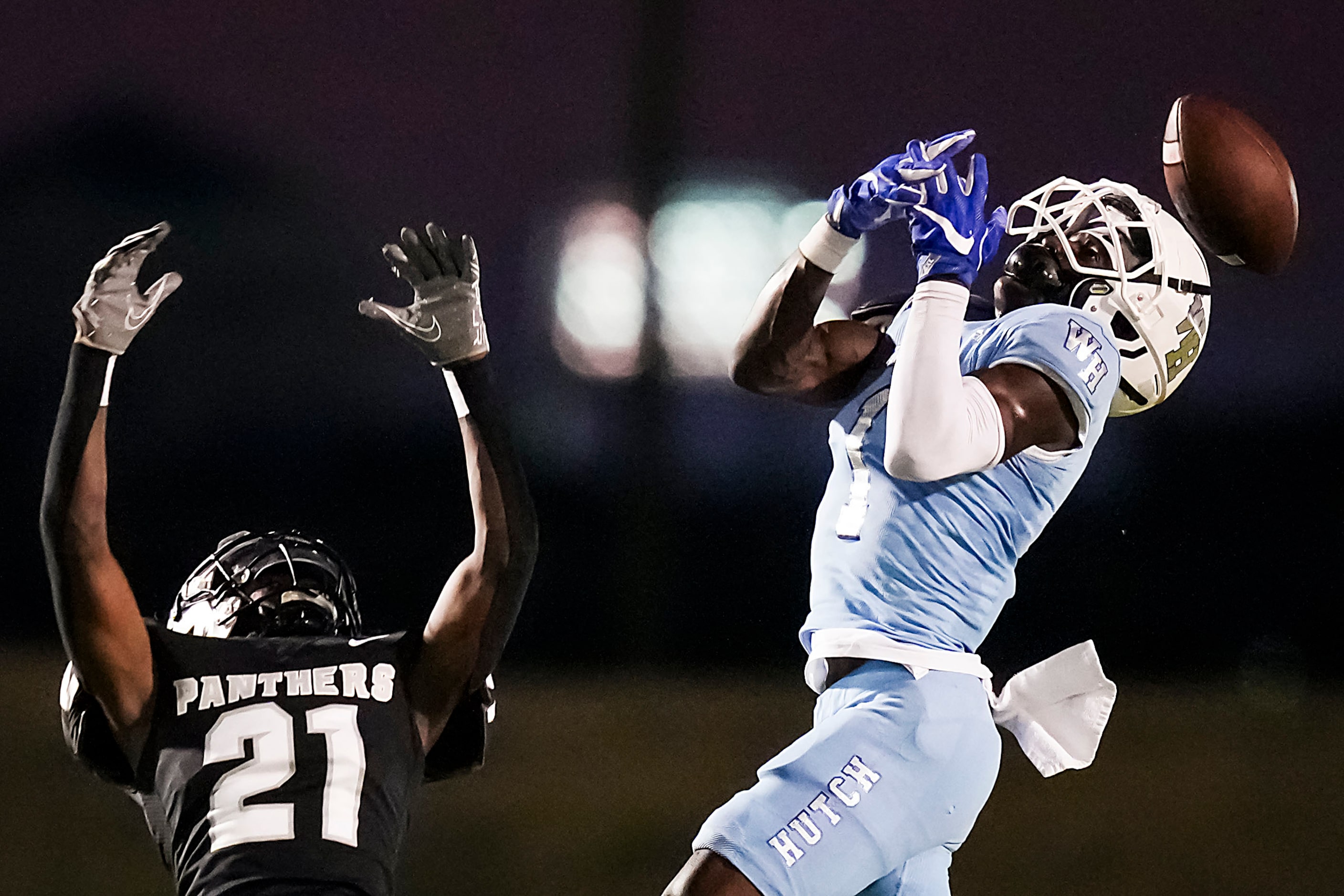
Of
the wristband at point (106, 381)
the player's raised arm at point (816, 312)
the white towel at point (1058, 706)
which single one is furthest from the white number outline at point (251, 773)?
the player's raised arm at point (816, 312)

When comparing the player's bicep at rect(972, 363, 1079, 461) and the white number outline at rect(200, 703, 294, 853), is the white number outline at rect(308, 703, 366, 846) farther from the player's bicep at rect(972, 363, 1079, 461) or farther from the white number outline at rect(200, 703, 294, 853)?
the player's bicep at rect(972, 363, 1079, 461)

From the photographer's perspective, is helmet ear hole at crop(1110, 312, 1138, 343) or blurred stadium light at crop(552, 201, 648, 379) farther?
blurred stadium light at crop(552, 201, 648, 379)

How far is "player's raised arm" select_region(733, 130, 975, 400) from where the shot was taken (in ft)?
5.41

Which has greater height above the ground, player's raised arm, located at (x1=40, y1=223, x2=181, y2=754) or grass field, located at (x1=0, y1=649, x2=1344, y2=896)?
player's raised arm, located at (x1=40, y1=223, x2=181, y2=754)

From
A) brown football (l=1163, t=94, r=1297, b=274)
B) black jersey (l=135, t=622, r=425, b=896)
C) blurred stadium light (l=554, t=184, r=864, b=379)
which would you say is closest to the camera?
black jersey (l=135, t=622, r=425, b=896)

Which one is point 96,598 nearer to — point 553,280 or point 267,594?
point 267,594

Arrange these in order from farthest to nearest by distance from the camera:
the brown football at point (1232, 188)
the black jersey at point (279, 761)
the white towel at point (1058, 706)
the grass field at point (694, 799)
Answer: the grass field at point (694, 799) < the brown football at point (1232, 188) < the white towel at point (1058, 706) < the black jersey at point (279, 761)

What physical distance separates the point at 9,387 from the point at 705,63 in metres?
2.29

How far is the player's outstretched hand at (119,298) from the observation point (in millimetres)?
1610

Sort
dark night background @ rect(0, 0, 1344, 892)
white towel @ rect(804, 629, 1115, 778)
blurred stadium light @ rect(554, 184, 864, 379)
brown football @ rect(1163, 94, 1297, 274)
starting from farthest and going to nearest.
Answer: blurred stadium light @ rect(554, 184, 864, 379)
dark night background @ rect(0, 0, 1344, 892)
brown football @ rect(1163, 94, 1297, 274)
white towel @ rect(804, 629, 1115, 778)

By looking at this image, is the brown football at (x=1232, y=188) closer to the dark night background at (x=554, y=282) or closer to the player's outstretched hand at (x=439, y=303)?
the player's outstretched hand at (x=439, y=303)

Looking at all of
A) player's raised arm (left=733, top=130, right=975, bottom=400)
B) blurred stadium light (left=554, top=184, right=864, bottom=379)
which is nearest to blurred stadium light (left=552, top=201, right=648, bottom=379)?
blurred stadium light (left=554, top=184, right=864, bottom=379)

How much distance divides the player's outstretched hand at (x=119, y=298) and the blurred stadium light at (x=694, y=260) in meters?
2.71

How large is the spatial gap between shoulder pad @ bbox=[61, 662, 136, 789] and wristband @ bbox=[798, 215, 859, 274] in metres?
0.96
